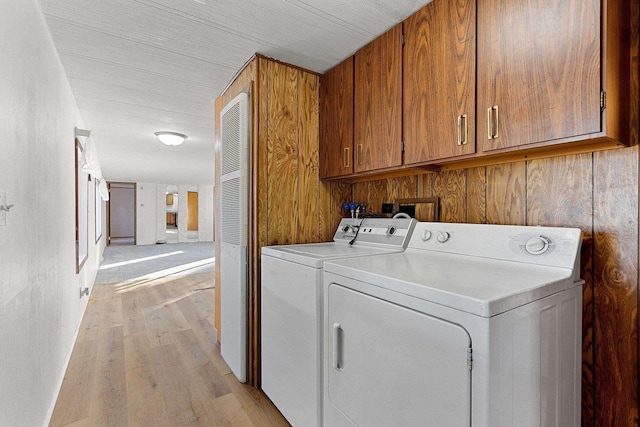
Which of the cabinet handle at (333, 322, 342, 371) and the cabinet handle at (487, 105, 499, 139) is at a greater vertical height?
the cabinet handle at (487, 105, 499, 139)

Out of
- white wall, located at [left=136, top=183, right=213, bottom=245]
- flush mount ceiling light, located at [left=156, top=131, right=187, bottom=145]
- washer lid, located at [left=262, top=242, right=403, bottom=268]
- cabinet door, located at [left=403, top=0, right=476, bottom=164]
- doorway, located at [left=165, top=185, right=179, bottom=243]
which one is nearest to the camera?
cabinet door, located at [left=403, top=0, right=476, bottom=164]

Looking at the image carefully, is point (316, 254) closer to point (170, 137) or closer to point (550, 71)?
point (550, 71)

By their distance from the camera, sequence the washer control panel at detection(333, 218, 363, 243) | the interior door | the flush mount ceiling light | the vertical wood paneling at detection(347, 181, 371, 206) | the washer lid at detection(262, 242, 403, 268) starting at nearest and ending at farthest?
the washer lid at detection(262, 242, 403, 268)
the washer control panel at detection(333, 218, 363, 243)
the vertical wood paneling at detection(347, 181, 371, 206)
the flush mount ceiling light
the interior door

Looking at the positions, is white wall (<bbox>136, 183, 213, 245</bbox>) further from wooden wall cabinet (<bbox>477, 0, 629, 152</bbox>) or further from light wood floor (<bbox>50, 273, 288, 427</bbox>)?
wooden wall cabinet (<bbox>477, 0, 629, 152</bbox>)

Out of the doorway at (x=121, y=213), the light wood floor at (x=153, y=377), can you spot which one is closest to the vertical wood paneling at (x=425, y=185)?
the light wood floor at (x=153, y=377)

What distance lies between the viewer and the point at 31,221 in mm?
1428

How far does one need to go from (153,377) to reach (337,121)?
217 cm

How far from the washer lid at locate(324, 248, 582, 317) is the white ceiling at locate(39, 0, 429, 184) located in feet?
4.17

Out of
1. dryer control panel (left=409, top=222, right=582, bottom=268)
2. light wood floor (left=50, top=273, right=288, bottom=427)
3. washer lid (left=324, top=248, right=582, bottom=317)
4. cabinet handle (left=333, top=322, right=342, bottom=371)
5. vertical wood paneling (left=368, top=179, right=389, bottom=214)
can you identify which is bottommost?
light wood floor (left=50, top=273, right=288, bottom=427)

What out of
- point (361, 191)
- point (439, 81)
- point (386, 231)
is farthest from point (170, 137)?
point (439, 81)

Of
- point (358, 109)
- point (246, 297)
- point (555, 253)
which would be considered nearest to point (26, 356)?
point (246, 297)

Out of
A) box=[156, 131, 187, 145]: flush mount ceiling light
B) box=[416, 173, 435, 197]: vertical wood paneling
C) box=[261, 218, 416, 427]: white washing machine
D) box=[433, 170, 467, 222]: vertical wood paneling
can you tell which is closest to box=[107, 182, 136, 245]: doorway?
box=[156, 131, 187, 145]: flush mount ceiling light

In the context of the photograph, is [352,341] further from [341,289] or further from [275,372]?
[275,372]

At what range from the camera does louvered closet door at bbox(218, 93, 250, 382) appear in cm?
203
